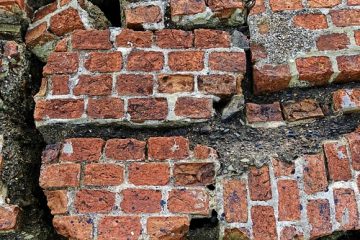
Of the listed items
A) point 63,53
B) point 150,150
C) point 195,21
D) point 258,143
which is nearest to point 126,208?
point 150,150

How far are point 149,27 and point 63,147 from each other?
2.03 feet

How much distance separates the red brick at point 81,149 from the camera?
1856mm

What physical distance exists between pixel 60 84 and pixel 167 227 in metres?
0.71

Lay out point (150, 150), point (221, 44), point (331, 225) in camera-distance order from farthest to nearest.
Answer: point (221, 44), point (150, 150), point (331, 225)

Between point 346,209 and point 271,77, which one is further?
point 271,77

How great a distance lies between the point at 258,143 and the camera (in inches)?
74.8

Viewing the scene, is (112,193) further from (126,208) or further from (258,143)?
(258,143)

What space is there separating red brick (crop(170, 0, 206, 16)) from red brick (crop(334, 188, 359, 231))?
3.03 feet

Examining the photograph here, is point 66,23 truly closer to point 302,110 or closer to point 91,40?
point 91,40

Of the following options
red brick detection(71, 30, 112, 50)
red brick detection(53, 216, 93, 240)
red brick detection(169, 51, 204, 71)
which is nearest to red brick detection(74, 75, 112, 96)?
red brick detection(71, 30, 112, 50)

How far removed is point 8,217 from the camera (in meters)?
1.80

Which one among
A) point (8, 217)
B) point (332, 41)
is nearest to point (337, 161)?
point (332, 41)

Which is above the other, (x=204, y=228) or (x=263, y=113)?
(x=263, y=113)

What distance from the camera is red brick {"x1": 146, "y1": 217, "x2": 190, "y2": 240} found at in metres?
1.74
